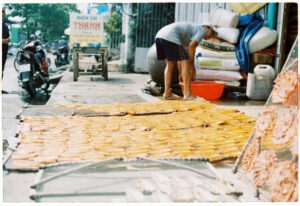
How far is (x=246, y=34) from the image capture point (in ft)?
→ 24.7

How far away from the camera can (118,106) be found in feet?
18.7

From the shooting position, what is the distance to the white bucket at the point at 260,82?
275 inches

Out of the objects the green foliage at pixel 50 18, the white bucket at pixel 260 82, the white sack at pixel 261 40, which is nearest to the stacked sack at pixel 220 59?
the white sack at pixel 261 40

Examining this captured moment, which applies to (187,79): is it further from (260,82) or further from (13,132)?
(13,132)

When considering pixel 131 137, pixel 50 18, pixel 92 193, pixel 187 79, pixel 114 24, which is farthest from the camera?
pixel 50 18

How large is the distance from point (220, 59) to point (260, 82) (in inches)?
35.8

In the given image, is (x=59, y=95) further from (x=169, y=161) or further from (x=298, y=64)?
(x=298, y=64)

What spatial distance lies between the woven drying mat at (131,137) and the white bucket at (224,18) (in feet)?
9.88

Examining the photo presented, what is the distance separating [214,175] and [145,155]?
66 centimetres

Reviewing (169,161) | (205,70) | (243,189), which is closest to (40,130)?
(169,161)

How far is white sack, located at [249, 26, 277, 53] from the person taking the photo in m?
7.31

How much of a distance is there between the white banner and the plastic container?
15.4ft

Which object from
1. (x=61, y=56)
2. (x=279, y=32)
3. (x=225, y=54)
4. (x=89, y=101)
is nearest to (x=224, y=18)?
(x=225, y=54)

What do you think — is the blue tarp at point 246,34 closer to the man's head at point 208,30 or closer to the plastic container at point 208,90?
the plastic container at point 208,90
